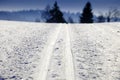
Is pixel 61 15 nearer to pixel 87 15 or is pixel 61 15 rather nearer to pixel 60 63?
pixel 87 15

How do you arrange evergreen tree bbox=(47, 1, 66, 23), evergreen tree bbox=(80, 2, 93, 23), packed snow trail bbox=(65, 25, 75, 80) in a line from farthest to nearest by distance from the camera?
evergreen tree bbox=(47, 1, 66, 23), evergreen tree bbox=(80, 2, 93, 23), packed snow trail bbox=(65, 25, 75, 80)

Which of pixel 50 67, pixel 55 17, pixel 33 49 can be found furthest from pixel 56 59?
pixel 55 17

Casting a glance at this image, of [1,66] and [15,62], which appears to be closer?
[1,66]

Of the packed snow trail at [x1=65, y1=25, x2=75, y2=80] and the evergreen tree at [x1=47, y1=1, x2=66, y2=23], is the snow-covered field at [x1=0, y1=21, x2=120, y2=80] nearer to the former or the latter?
the packed snow trail at [x1=65, y1=25, x2=75, y2=80]

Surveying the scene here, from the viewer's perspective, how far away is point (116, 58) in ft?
24.8

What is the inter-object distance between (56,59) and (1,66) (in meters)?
2.26

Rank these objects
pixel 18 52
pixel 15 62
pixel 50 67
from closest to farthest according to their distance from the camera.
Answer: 1. pixel 50 67
2. pixel 15 62
3. pixel 18 52

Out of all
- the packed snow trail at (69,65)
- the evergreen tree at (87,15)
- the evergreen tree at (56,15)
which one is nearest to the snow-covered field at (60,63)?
the packed snow trail at (69,65)

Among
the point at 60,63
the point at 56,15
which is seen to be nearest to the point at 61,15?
the point at 56,15

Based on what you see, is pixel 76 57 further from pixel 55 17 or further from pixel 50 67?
pixel 55 17

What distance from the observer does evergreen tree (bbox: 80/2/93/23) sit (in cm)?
5619

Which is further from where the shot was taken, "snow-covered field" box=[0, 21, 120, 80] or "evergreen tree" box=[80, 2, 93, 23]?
"evergreen tree" box=[80, 2, 93, 23]

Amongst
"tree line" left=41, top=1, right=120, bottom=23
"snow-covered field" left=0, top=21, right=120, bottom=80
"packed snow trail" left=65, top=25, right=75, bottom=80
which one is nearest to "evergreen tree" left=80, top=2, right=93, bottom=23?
"tree line" left=41, top=1, right=120, bottom=23

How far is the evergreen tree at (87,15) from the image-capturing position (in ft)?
184
